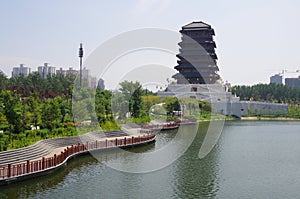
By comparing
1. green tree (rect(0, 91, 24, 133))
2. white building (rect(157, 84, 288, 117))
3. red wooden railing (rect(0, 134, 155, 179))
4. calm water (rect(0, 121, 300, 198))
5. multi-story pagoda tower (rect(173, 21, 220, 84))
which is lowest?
calm water (rect(0, 121, 300, 198))

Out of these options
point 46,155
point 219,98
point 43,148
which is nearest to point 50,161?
point 46,155

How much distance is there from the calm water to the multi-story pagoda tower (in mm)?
59782

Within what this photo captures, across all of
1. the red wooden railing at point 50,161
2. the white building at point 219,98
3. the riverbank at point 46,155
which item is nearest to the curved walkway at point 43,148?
the riverbank at point 46,155

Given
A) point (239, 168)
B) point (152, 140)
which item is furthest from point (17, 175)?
point (152, 140)

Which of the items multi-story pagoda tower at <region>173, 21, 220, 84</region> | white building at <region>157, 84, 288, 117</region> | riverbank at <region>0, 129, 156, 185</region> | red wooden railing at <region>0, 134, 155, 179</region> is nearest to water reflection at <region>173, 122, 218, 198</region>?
red wooden railing at <region>0, 134, 155, 179</region>

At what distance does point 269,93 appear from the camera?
4392 inches

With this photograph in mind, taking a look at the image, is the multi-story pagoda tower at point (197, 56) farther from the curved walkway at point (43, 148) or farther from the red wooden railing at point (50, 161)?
the red wooden railing at point (50, 161)

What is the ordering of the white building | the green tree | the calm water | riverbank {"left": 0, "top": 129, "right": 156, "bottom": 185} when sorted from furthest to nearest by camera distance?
the white building → the green tree → riverbank {"left": 0, "top": 129, "right": 156, "bottom": 185} → the calm water

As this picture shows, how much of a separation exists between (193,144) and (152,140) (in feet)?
12.6

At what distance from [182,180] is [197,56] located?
69184 millimetres

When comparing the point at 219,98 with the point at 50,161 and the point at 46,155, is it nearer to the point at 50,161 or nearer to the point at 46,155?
the point at 46,155

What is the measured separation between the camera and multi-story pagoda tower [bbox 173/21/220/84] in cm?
8669

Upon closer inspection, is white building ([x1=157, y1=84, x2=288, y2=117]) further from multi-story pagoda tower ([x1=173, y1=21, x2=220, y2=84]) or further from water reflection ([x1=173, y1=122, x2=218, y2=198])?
water reflection ([x1=173, y1=122, x2=218, y2=198])

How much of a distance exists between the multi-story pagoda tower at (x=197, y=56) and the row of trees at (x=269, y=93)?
21.5 meters
